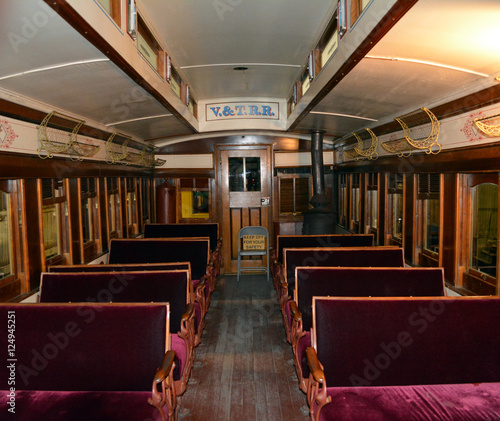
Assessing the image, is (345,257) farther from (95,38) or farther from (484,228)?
(95,38)

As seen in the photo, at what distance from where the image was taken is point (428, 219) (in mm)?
4672

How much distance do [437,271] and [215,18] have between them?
3.12m

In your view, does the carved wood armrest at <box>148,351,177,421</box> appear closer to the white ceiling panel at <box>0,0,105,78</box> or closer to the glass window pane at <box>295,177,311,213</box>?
the white ceiling panel at <box>0,0,105,78</box>

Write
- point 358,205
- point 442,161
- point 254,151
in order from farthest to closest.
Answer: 1. point 254,151
2. point 358,205
3. point 442,161

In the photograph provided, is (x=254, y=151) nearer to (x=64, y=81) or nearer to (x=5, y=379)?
(x=64, y=81)

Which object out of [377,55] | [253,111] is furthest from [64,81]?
[253,111]

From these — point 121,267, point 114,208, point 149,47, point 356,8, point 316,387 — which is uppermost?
point 149,47

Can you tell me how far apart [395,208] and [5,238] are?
4.71 m

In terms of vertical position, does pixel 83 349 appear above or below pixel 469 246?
below

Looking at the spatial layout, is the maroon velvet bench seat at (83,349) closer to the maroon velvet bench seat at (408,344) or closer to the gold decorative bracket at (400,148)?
the maroon velvet bench seat at (408,344)

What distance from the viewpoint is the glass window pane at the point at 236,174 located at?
8.23 meters

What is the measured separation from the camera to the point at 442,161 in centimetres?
→ 394

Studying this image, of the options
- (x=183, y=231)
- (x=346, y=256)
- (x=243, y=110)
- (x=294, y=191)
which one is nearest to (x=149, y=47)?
(x=346, y=256)

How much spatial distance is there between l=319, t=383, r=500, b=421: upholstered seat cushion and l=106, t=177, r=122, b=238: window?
4483mm
